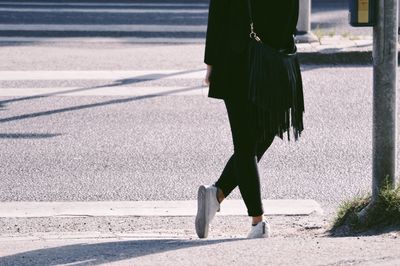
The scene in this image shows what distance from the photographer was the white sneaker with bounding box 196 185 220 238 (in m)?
6.05

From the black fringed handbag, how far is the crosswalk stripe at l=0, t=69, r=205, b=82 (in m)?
5.38

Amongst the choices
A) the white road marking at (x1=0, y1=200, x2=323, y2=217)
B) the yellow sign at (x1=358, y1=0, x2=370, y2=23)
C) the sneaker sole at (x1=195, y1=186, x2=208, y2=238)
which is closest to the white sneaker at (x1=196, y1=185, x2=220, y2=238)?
the sneaker sole at (x1=195, y1=186, x2=208, y2=238)

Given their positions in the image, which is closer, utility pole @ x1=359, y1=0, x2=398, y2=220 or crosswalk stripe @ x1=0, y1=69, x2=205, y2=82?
utility pole @ x1=359, y1=0, x2=398, y2=220

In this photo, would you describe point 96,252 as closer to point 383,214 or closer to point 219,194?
point 219,194

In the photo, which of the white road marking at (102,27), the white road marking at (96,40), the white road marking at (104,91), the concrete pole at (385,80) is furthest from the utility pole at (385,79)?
the white road marking at (102,27)

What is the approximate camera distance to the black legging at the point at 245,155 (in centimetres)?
576

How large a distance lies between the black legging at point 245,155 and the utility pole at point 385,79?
58 centimetres

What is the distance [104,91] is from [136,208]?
370 centimetres

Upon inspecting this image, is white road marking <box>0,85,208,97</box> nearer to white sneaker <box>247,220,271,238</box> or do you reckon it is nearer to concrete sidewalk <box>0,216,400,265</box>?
concrete sidewalk <box>0,216,400,265</box>

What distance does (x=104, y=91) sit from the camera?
418 inches

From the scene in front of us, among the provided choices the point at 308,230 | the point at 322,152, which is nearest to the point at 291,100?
the point at 308,230

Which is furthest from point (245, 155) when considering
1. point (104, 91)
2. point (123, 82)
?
point (123, 82)

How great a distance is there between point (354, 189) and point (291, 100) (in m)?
1.80

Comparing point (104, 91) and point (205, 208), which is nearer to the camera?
point (205, 208)
